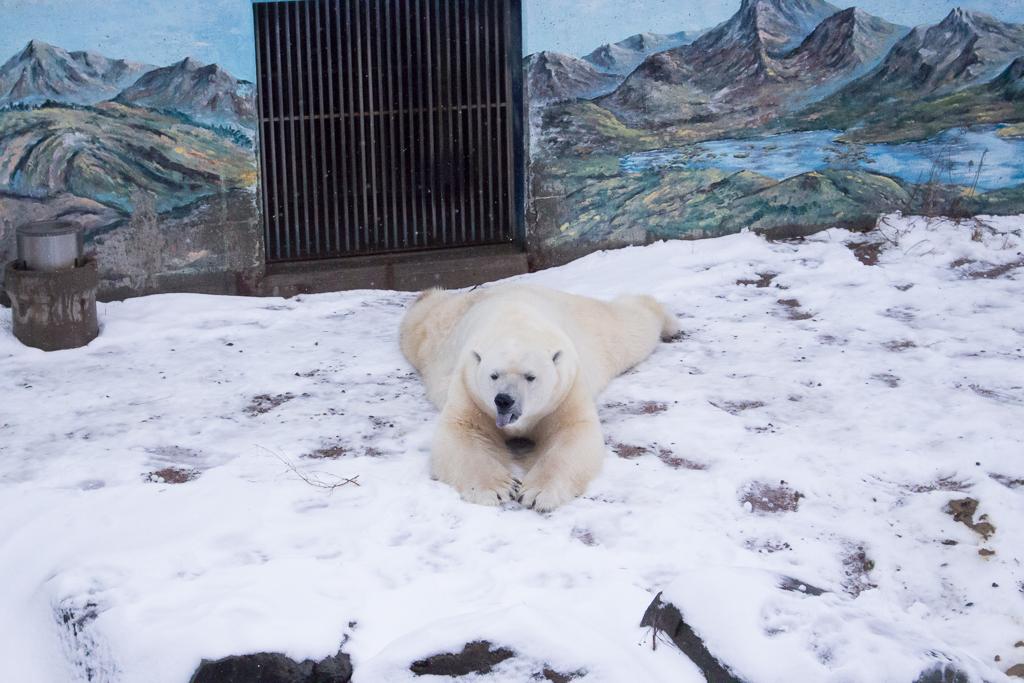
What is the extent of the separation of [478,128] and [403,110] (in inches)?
21.8

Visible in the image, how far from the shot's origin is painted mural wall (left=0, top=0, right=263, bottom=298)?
18.3ft

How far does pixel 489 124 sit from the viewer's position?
661cm

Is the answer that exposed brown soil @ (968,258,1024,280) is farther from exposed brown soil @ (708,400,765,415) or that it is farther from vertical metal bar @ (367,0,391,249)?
vertical metal bar @ (367,0,391,249)

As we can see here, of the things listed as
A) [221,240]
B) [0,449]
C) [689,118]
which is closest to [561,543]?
[0,449]

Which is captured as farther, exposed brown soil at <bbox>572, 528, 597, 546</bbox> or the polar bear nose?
the polar bear nose

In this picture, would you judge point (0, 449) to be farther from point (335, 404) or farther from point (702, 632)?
point (702, 632)

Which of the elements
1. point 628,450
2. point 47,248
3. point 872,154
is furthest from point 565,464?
point 872,154

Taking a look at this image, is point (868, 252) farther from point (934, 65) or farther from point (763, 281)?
point (934, 65)

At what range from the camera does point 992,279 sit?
19.4 ft

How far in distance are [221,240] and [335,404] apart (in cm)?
209

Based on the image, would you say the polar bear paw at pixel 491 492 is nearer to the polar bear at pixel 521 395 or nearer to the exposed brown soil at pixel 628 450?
the polar bear at pixel 521 395

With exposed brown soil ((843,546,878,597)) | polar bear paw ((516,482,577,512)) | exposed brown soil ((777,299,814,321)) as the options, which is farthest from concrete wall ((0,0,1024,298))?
exposed brown soil ((843,546,878,597))

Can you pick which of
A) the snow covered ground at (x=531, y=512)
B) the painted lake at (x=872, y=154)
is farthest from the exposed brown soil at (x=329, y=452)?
the painted lake at (x=872, y=154)

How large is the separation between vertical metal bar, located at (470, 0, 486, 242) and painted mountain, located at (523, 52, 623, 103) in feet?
1.27
